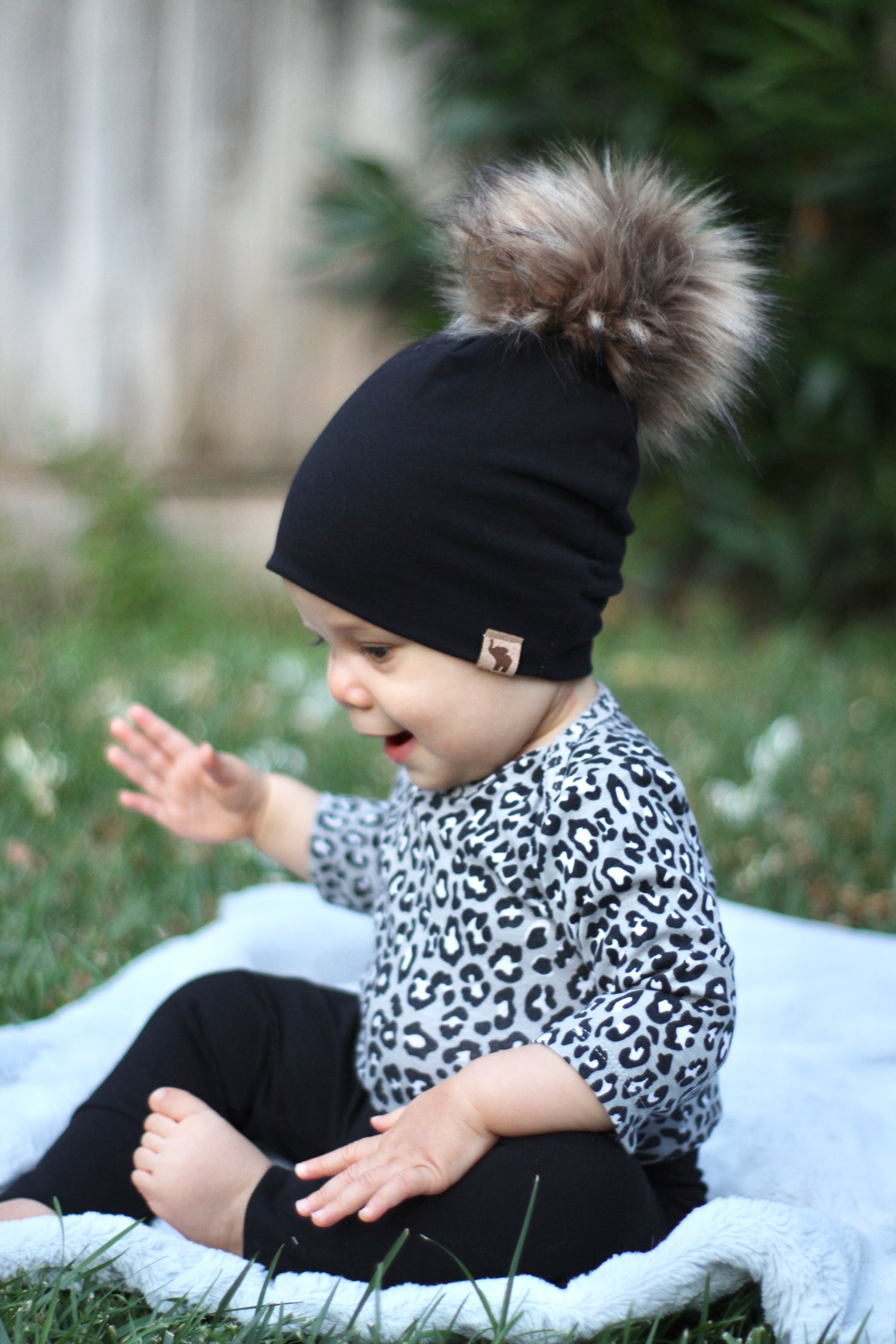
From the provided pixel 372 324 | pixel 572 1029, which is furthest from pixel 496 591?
pixel 372 324

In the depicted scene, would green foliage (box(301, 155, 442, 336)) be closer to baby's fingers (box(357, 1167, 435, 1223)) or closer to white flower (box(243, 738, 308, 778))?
white flower (box(243, 738, 308, 778))

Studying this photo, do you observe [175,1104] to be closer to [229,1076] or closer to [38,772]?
[229,1076]

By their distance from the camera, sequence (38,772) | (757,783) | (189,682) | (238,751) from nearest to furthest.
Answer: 1. (38,772)
2. (757,783)
3. (238,751)
4. (189,682)

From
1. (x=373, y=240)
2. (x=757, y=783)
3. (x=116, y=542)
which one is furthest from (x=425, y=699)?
(x=373, y=240)

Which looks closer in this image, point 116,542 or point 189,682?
point 189,682

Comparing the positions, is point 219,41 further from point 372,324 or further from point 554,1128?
point 554,1128

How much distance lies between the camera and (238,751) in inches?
111

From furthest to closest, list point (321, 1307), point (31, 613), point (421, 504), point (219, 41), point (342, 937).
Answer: point (219, 41), point (31, 613), point (342, 937), point (421, 504), point (321, 1307)

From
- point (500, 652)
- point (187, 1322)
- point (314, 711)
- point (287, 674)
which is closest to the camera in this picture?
point (187, 1322)

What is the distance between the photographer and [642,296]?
1334 millimetres

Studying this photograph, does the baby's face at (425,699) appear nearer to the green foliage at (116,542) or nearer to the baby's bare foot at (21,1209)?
the baby's bare foot at (21,1209)

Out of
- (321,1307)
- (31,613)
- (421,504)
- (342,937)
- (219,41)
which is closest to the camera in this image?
(321,1307)

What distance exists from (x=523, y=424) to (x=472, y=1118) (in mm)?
708

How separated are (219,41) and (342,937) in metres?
3.69
